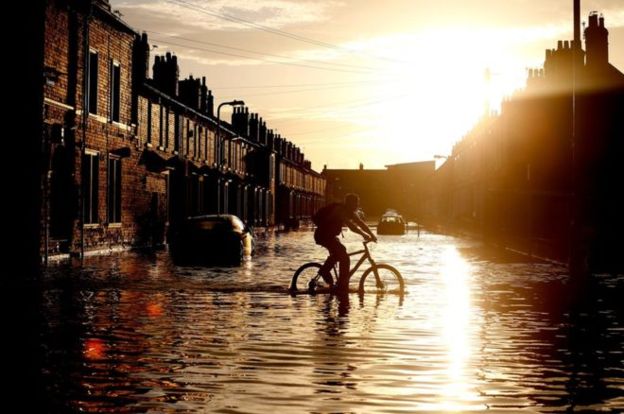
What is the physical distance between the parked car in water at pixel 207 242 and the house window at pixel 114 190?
815 cm

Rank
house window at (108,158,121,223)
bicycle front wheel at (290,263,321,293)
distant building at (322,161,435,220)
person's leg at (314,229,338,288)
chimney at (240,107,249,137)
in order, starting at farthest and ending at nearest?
1. distant building at (322,161,435,220)
2. chimney at (240,107,249,137)
3. house window at (108,158,121,223)
4. bicycle front wheel at (290,263,321,293)
5. person's leg at (314,229,338,288)

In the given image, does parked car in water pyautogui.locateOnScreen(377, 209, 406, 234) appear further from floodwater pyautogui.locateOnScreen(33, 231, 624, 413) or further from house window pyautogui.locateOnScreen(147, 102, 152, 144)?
floodwater pyautogui.locateOnScreen(33, 231, 624, 413)

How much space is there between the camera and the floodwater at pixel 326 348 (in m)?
8.01

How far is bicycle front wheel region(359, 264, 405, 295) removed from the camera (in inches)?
Result: 714

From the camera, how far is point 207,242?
2870 centimetres

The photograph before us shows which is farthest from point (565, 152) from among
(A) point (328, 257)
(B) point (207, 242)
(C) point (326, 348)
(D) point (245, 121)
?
(D) point (245, 121)

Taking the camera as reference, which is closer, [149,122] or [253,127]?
[149,122]

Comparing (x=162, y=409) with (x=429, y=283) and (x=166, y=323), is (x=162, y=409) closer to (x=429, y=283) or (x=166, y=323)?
(x=166, y=323)

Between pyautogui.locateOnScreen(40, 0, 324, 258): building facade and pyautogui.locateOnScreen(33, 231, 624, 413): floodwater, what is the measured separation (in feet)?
32.4

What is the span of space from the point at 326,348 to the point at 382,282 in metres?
7.62

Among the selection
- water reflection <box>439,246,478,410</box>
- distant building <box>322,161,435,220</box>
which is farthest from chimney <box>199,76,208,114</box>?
distant building <box>322,161,435,220</box>

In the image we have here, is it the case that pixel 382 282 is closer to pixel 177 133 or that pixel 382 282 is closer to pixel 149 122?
pixel 149 122

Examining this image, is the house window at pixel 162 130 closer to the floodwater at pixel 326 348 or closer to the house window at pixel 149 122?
the house window at pixel 149 122

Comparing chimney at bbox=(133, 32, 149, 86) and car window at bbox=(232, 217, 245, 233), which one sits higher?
chimney at bbox=(133, 32, 149, 86)
